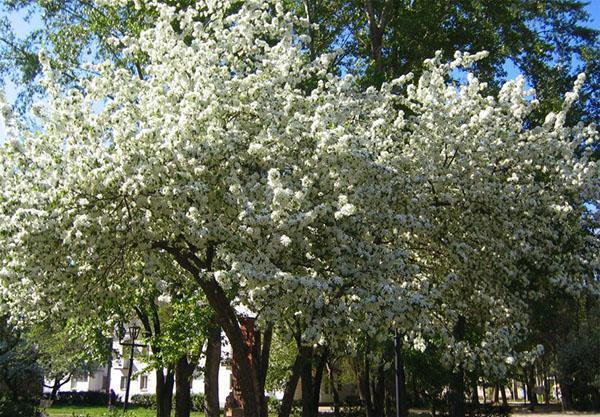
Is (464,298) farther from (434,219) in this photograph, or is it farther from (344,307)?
(344,307)

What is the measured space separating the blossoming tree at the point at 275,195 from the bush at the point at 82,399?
4906 cm

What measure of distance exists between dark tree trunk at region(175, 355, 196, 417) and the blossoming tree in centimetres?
783

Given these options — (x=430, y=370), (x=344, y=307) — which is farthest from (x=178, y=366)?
(x=344, y=307)

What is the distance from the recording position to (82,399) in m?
55.8

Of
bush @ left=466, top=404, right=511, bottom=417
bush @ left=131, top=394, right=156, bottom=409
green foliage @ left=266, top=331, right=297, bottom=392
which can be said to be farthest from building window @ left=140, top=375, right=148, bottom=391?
bush @ left=466, top=404, right=511, bottom=417

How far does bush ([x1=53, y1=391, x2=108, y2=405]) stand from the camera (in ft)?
183

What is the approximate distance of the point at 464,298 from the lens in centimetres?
1245

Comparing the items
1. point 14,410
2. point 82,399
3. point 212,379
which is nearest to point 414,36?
point 212,379

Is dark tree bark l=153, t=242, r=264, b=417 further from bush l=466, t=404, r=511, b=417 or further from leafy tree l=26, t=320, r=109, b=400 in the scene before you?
bush l=466, t=404, r=511, b=417

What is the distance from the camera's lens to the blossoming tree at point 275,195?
359 inches

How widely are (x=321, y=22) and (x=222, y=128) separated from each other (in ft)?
42.0

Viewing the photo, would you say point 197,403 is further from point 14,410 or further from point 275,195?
point 275,195

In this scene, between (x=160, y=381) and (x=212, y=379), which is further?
(x=160, y=381)

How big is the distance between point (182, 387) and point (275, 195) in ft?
43.4
